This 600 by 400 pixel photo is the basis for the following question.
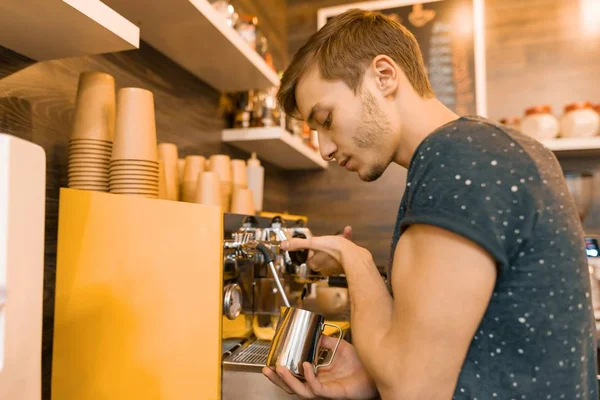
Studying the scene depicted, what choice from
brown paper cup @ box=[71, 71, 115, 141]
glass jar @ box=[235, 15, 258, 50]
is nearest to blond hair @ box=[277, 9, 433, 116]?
brown paper cup @ box=[71, 71, 115, 141]

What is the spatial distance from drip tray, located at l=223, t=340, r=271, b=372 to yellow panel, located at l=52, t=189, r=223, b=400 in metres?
0.11

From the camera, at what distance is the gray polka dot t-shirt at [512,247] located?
0.60 metres

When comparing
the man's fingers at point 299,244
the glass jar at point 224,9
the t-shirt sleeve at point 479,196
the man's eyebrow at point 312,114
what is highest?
the glass jar at point 224,9

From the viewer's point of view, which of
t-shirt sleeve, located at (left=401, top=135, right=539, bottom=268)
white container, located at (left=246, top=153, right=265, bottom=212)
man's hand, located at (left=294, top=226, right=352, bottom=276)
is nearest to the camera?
t-shirt sleeve, located at (left=401, top=135, right=539, bottom=268)

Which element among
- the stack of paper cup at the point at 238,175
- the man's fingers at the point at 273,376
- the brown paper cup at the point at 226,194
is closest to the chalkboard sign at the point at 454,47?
the stack of paper cup at the point at 238,175

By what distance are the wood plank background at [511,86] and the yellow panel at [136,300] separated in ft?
5.86

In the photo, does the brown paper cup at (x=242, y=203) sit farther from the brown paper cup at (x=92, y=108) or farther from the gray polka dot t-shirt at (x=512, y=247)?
the gray polka dot t-shirt at (x=512, y=247)

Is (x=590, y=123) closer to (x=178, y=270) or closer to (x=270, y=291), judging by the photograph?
(x=270, y=291)

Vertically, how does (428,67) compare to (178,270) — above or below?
above

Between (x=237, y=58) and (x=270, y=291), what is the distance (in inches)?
29.4

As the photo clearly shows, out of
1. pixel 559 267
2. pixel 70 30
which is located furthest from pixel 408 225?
pixel 70 30

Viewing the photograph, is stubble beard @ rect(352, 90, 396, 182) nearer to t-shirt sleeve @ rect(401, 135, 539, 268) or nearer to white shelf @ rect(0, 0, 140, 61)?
t-shirt sleeve @ rect(401, 135, 539, 268)

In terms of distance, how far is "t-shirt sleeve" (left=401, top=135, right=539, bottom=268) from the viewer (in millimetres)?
585

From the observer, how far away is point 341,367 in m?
0.94
